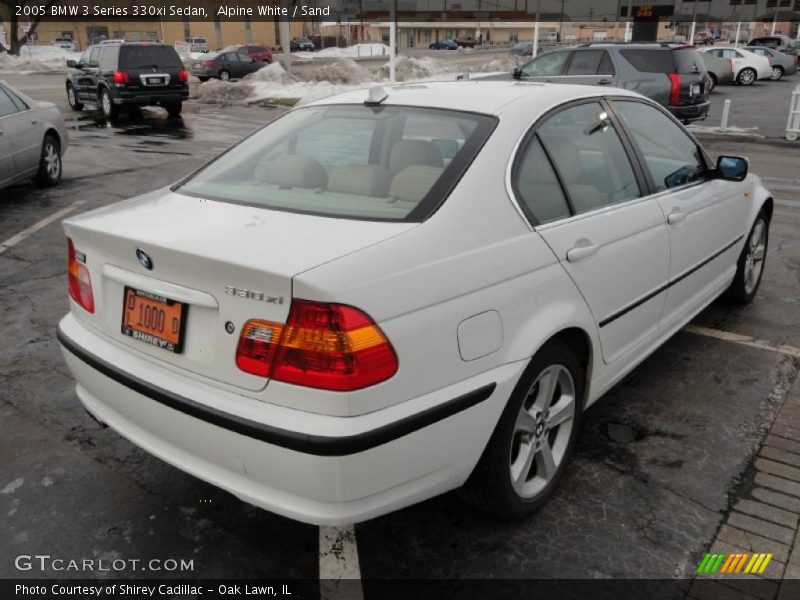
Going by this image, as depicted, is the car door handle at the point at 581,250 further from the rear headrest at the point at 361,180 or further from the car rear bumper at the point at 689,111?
the car rear bumper at the point at 689,111

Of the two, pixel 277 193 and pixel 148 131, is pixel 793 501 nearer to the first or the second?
pixel 277 193

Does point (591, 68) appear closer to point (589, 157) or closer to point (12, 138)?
point (12, 138)

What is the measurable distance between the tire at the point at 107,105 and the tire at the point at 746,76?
84.4 ft

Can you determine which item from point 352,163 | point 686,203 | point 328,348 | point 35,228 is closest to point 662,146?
point 686,203

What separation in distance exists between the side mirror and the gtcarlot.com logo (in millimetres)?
3465

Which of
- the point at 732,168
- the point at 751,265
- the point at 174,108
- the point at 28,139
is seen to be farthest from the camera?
the point at 174,108

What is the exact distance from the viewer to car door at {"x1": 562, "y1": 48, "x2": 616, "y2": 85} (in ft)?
43.3

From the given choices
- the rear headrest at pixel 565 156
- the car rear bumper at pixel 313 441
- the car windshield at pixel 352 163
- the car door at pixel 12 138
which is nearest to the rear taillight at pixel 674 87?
the car door at pixel 12 138

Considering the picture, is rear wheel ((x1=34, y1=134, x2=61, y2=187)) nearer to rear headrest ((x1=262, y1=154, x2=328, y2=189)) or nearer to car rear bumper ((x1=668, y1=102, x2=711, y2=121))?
rear headrest ((x1=262, y1=154, x2=328, y2=189))

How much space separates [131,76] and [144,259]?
55.4 ft

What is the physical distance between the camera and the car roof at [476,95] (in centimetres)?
295

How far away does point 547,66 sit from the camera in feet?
46.2

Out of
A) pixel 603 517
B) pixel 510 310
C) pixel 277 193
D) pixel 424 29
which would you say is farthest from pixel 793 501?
pixel 424 29

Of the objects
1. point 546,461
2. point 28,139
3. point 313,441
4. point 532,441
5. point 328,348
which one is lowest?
point 546,461
